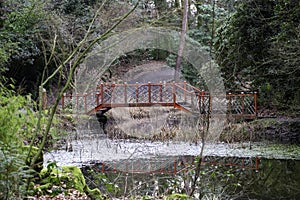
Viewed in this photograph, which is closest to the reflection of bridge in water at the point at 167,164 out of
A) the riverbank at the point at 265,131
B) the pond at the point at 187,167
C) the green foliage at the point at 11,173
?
the pond at the point at 187,167

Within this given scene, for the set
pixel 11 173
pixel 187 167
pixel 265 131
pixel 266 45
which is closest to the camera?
pixel 11 173

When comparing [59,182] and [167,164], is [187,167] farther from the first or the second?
[59,182]

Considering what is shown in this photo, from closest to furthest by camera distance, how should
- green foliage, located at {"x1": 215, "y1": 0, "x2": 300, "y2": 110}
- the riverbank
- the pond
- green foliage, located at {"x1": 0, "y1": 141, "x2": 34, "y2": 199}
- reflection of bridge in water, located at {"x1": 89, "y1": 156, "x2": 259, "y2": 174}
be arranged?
green foliage, located at {"x1": 0, "y1": 141, "x2": 34, "y2": 199} → the pond → reflection of bridge in water, located at {"x1": 89, "y1": 156, "x2": 259, "y2": 174} → green foliage, located at {"x1": 215, "y1": 0, "x2": 300, "y2": 110} → the riverbank

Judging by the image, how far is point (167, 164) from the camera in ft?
26.1

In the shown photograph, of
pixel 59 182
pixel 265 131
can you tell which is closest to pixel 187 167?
pixel 59 182

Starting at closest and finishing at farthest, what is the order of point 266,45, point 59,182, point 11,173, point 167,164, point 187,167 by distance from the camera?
point 11,173
point 59,182
point 187,167
point 167,164
point 266,45

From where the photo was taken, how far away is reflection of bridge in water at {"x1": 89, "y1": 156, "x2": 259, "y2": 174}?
7.22m

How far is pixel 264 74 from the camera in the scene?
12.0 m

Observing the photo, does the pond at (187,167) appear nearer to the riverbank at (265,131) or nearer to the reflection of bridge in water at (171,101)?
the riverbank at (265,131)

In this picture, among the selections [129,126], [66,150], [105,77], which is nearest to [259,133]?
[129,126]

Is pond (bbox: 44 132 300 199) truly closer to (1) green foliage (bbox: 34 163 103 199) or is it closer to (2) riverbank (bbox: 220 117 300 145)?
(2) riverbank (bbox: 220 117 300 145)

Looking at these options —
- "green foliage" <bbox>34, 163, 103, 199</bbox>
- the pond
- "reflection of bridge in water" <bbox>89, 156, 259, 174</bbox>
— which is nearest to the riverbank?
the pond

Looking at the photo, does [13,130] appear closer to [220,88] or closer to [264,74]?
[264,74]

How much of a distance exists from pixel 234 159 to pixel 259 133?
3431 millimetres
